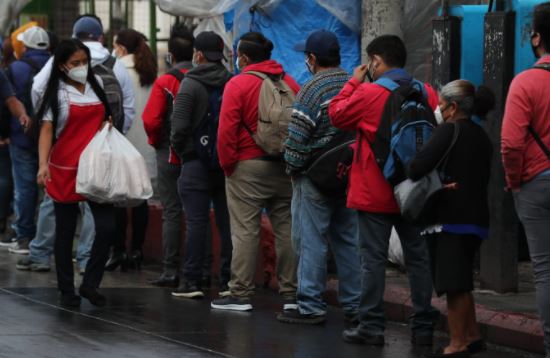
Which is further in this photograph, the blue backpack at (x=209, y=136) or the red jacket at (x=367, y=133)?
the blue backpack at (x=209, y=136)

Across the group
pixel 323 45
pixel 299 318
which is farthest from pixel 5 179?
pixel 323 45

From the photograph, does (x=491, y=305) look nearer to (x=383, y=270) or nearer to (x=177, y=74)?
(x=383, y=270)

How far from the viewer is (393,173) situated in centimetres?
795

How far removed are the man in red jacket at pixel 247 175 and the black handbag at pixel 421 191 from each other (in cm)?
186

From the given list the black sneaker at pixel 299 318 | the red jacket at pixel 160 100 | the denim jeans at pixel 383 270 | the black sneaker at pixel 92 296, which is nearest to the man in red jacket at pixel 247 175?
the black sneaker at pixel 299 318

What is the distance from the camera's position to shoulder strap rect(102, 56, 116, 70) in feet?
37.4

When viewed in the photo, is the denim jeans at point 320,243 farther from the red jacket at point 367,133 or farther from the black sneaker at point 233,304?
the red jacket at point 367,133

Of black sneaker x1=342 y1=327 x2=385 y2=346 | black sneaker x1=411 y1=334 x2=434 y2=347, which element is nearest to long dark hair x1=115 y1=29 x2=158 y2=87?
black sneaker x1=342 y1=327 x2=385 y2=346

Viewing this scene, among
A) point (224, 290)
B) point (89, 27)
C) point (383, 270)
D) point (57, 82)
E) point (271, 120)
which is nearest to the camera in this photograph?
point (383, 270)

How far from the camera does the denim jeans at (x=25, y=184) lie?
12602 millimetres

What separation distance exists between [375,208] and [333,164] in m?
0.72

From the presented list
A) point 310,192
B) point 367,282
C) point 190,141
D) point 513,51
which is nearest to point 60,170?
point 190,141

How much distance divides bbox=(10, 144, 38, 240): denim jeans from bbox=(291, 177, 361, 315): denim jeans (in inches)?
162

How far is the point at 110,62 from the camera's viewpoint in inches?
451
